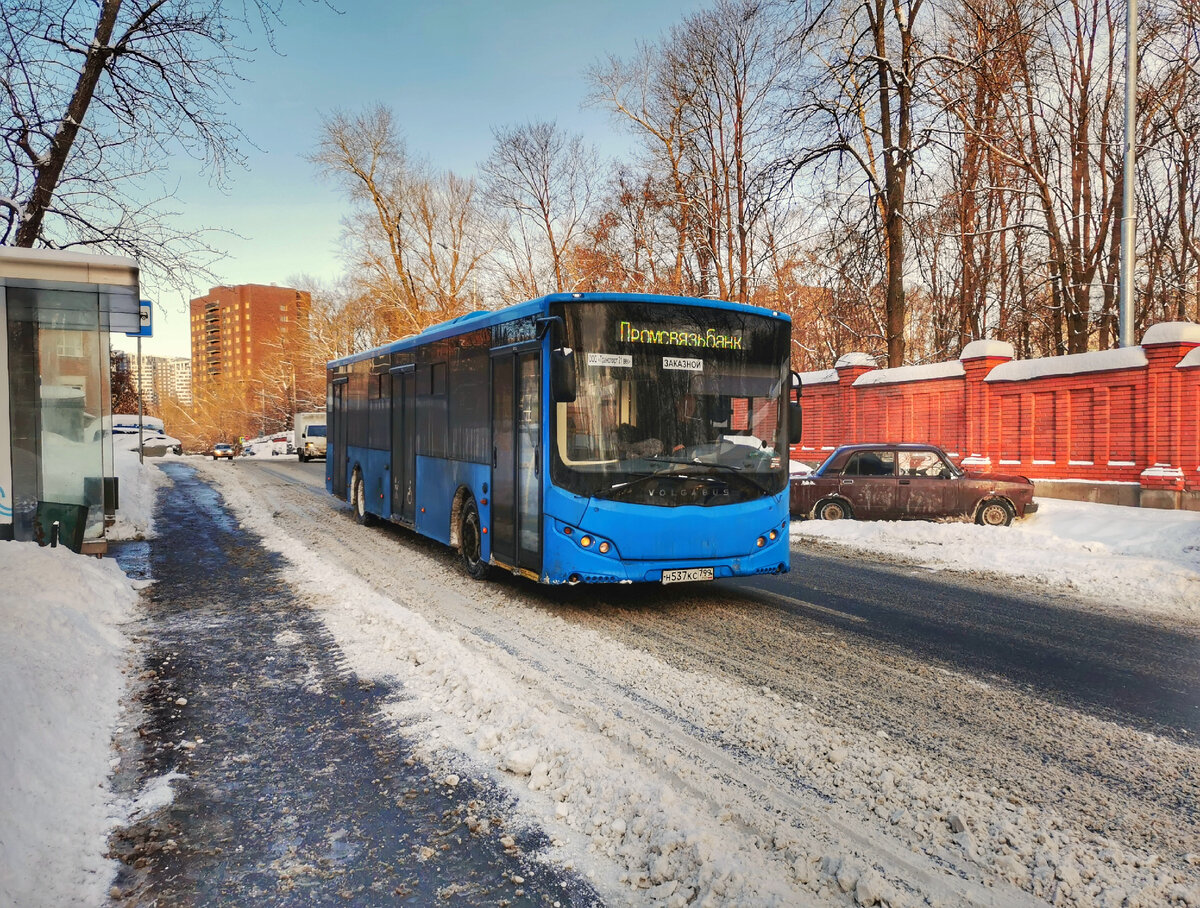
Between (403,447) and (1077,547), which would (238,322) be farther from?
(1077,547)

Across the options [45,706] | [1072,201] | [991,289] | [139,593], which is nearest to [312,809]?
[45,706]

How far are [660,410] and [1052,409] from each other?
1390 centimetres

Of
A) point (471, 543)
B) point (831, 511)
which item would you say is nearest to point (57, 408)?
point (471, 543)

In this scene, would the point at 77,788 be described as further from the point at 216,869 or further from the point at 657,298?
the point at 657,298

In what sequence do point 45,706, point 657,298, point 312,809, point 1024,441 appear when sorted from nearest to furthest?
1. point 312,809
2. point 45,706
3. point 657,298
4. point 1024,441

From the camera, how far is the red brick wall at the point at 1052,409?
50.9ft

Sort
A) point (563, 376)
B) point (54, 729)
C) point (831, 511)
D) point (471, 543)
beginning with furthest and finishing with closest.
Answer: point (831, 511) < point (471, 543) < point (563, 376) < point (54, 729)

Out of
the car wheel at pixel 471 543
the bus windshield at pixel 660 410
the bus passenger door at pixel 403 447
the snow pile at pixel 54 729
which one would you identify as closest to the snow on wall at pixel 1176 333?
the bus windshield at pixel 660 410

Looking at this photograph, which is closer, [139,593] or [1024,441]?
[139,593]

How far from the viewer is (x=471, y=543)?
987 cm

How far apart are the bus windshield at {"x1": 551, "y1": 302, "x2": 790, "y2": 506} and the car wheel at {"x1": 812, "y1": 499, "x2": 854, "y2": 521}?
7.71 m

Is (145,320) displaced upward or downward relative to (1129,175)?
downward

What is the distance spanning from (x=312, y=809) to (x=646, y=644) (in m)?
3.43

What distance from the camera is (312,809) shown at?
3.94 metres
